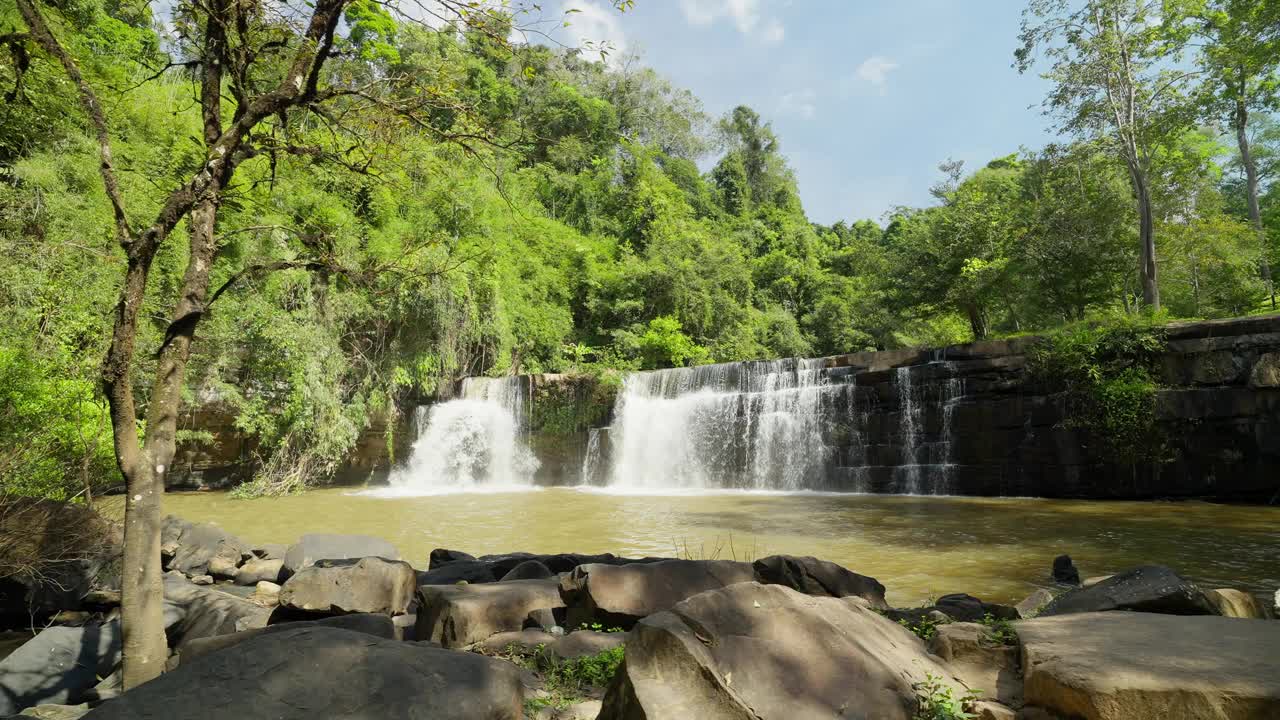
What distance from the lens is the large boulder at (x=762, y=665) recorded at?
6.91ft

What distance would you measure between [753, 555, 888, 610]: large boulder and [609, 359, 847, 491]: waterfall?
11.5m

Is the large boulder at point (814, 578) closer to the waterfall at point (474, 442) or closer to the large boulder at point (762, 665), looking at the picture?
the large boulder at point (762, 665)

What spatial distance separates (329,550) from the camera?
657cm

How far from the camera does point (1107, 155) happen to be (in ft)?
60.7

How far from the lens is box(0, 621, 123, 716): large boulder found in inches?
140

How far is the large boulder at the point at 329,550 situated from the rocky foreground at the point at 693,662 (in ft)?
7.28

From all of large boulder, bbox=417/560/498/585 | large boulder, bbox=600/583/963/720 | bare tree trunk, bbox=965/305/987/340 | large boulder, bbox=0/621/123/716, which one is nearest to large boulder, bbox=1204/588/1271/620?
large boulder, bbox=600/583/963/720

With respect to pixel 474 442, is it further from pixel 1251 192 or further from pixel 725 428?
pixel 1251 192

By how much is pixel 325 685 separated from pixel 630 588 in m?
2.04

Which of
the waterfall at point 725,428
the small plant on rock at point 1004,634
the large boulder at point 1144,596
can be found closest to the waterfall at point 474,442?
the waterfall at point 725,428

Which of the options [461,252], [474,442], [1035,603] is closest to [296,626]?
[1035,603]

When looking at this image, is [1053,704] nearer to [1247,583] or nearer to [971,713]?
[971,713]

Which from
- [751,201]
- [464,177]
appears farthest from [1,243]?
[751,201]

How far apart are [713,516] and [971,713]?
8854mm
